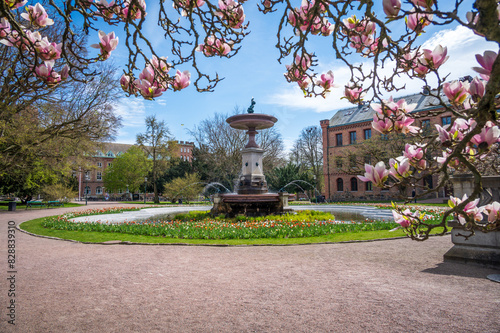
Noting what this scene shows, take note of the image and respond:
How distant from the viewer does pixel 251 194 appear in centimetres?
1418

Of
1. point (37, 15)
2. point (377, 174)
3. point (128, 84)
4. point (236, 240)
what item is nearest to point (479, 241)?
point (377, 174)

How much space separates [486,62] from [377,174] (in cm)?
78

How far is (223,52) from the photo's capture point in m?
3.25

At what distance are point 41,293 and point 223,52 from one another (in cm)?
414

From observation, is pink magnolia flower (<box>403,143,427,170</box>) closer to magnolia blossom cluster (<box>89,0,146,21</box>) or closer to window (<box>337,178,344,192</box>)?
magnolia blossom cluster (<box>89,0,146,21</box>)

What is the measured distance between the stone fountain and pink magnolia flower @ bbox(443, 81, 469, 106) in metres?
11.5

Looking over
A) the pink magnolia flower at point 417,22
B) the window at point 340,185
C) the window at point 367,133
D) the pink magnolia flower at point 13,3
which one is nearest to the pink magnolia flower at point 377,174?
the pink magnolia flower at point 417,22

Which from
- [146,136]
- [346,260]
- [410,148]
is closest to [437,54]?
[410,148]

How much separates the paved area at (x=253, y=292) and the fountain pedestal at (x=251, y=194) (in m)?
6.56

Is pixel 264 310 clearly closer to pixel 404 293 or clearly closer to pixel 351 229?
pixel 404 293

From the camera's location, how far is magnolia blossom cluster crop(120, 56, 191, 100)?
2.56m

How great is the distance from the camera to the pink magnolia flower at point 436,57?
1914mm

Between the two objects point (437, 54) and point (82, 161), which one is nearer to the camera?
point (437, 54)

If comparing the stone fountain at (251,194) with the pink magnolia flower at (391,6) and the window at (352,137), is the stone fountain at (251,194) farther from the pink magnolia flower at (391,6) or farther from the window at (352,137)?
the window at (352,137)
